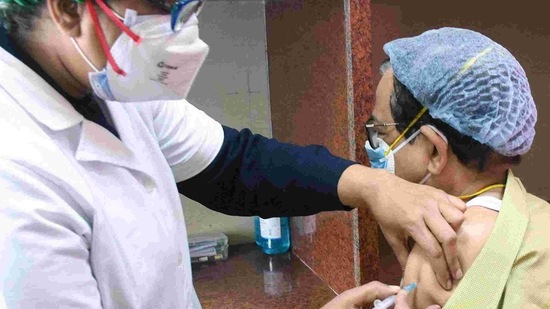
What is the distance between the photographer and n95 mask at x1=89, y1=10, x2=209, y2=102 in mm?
751

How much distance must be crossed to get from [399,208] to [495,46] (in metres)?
0.36

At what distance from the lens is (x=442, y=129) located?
105cm

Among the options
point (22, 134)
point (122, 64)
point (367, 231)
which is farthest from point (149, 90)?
point (367, 231)

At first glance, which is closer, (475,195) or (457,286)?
(457,286)

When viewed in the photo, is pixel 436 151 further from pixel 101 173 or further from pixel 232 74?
pixel 232 74

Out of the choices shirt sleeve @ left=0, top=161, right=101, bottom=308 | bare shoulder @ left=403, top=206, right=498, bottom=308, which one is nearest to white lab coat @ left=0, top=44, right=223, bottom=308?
shirt sleeve @ left=0, top=161, right=101, bottom=308

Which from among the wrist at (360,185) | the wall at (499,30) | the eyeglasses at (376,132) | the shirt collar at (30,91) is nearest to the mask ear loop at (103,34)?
the shirt collar at (30,91)

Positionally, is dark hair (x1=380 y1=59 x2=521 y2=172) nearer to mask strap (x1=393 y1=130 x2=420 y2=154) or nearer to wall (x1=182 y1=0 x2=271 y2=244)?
mask strap (x1=393 y1=130 x2=420 y2=154)

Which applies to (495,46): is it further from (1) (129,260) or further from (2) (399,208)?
(1) (129,260)

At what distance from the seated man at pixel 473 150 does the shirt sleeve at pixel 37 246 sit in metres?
0.60

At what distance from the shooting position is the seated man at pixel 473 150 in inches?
37.0

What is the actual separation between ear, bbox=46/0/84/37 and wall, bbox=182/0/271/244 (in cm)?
109

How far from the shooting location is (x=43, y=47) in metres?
0.76

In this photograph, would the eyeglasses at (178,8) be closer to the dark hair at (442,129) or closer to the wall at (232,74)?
the dark hair at (442,129)
